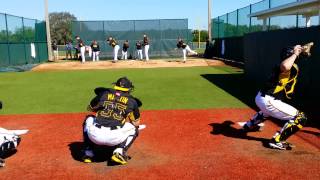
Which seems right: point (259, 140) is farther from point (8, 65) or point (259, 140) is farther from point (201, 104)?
point (8, 65)

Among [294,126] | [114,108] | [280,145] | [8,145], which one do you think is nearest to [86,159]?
[114,108]

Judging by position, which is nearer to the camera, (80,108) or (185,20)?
(80,108)

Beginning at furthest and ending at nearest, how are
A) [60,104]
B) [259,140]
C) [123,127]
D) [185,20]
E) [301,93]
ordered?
[185,20] < [60,104] < [301,93] < [259,140] < [123,127]

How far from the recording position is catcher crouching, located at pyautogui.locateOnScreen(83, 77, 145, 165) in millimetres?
5840

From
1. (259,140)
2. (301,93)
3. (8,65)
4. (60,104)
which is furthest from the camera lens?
(8,65)

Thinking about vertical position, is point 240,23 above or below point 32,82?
above

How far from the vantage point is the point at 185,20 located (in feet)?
118

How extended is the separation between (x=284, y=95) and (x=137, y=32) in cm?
2996

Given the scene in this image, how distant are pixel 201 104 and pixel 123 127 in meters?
5.50

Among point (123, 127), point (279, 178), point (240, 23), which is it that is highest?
point (240, 23)

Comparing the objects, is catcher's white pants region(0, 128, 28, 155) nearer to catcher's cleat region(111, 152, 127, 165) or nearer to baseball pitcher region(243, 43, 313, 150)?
catcher's cleat region(111, 152, 127, 165)

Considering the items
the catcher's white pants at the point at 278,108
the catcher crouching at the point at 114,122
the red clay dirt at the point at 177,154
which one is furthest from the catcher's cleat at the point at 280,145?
the catcher crouching at the point at 114,122

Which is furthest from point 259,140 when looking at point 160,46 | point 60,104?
point 160,46

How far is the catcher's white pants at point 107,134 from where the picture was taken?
228 inches
